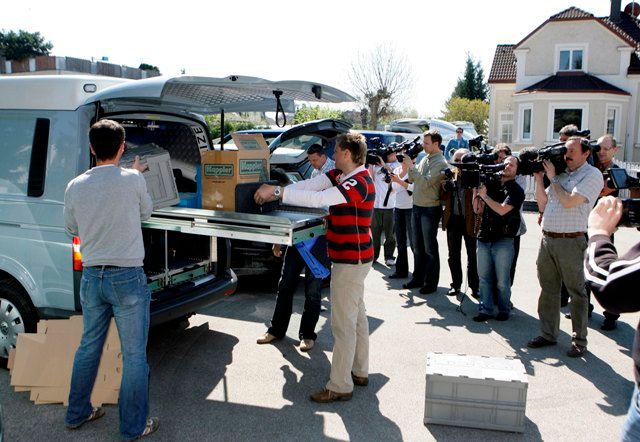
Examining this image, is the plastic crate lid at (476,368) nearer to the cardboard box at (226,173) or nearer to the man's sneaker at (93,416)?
the cardboard box at (226,173)

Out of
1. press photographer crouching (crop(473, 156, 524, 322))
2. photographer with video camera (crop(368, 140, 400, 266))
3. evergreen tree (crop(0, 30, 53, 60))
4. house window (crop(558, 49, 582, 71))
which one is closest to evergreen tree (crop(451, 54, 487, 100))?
house window (crop(558, 49, 582, 71))

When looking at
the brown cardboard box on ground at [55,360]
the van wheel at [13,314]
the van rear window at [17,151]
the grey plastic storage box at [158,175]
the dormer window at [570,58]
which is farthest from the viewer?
the dormer window at [570,58]

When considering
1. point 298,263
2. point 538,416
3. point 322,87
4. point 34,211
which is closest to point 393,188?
point 298,263

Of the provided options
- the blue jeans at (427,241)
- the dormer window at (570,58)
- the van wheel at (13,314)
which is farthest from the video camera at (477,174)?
the dormer window at (570,58)

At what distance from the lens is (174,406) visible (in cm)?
445

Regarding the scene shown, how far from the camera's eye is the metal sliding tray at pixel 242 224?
4008 mm

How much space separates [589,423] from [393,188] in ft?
16.1

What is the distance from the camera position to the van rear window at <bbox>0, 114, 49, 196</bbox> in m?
4.59

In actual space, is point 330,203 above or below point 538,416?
above

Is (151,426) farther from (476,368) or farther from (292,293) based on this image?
(476,368)

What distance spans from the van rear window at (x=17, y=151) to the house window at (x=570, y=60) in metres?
29.0

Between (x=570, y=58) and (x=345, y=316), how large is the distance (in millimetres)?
28554

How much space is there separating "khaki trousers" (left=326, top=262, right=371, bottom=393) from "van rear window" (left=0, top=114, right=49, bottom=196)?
2.36m

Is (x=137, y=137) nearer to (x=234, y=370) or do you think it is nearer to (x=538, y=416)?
(x=234, y=370)
